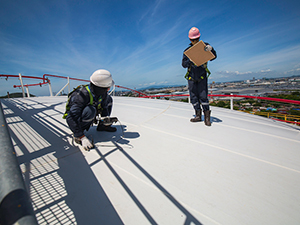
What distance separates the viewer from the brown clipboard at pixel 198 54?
2.42 m

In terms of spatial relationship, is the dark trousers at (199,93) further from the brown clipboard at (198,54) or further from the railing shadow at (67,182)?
the railing shadow at (67,182)

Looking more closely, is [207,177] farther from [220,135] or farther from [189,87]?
[189,87]

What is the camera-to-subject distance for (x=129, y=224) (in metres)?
0.99

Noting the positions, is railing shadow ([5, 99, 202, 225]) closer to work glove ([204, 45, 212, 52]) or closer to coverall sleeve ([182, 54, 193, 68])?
coverall sleeve ([182, 54, 193, 68])

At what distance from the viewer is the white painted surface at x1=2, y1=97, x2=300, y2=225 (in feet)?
3.51

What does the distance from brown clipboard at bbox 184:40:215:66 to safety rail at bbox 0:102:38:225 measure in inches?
105

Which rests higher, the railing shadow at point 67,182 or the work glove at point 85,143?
the work glove at point 85,143

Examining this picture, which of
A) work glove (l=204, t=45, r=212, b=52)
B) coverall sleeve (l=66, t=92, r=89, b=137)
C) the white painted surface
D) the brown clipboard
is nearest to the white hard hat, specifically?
coverall sleeve (l=66, t=92, r=89, b=137)

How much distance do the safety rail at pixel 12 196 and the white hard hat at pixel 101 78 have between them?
152 centimetres

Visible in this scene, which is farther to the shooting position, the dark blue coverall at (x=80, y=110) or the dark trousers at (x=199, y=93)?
the dark trousers at (x=199, y=93)

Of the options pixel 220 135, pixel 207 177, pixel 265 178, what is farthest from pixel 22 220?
pixel 220 135

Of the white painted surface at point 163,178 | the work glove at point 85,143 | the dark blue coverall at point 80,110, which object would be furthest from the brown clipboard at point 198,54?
the work glove at point 85,143

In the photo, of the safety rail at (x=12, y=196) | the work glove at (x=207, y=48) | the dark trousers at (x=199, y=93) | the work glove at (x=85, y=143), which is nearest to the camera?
the safety rail at (x=12, y=196)

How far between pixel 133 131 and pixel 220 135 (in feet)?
5.16
